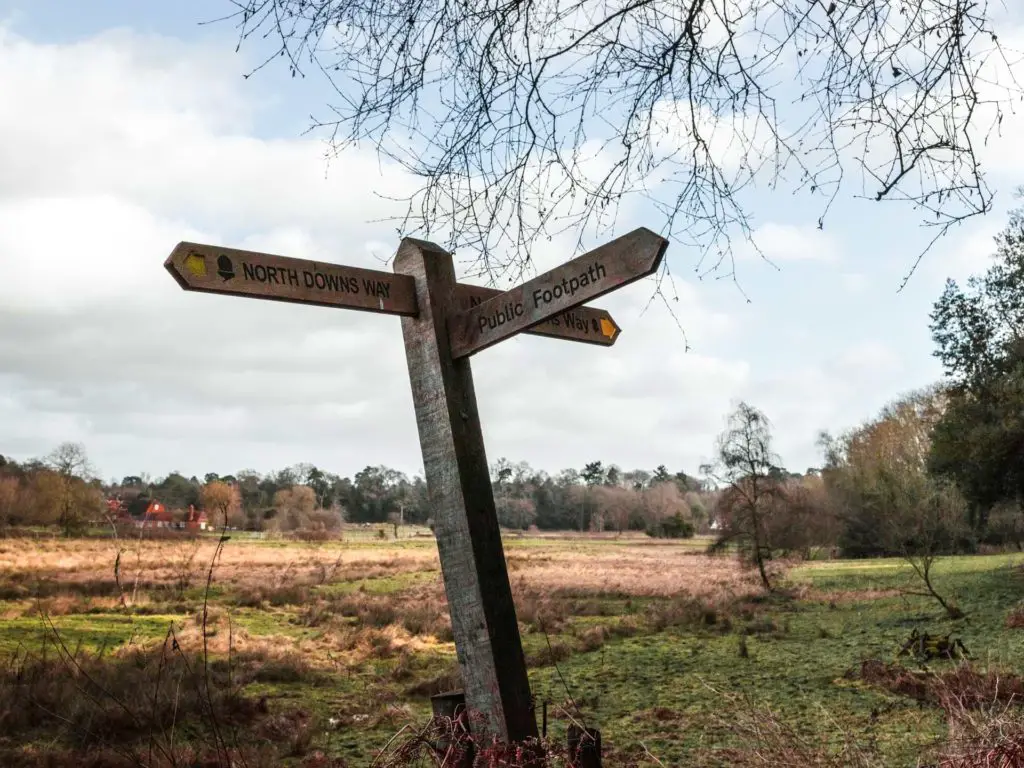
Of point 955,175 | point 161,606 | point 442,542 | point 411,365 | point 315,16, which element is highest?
point 315,16

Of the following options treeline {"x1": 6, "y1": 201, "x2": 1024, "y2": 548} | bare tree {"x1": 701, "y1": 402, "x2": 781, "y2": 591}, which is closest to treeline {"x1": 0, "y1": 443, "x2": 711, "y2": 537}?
treeline {"x1": 6, "y1": 201, "x2": 1024, "y2": 548}

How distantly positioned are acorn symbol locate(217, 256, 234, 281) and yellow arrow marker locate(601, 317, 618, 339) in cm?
155

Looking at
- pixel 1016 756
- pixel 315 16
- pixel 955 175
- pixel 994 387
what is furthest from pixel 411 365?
pixel 994 387

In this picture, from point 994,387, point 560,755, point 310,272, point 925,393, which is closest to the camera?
point 560,755

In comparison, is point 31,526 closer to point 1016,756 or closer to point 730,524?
point 730,524

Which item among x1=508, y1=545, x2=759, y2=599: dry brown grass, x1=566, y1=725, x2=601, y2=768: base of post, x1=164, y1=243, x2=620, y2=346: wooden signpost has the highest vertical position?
x1=164, y1=243, x2=620, y2=346: wooden signpost

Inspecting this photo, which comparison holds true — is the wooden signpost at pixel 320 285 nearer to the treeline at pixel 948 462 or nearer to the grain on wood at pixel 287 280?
the grain on wood at pixel 287 280

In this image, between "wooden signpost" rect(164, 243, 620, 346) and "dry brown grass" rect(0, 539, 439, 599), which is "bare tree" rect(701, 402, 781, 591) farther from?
"wooden signpost" rect(164, 243, 620, 346)

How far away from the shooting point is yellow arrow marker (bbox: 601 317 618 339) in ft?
12.0

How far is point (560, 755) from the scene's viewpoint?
280 cm

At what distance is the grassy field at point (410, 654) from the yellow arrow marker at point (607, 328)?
57.7 inches

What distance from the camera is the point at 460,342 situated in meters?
3.26

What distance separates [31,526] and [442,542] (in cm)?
3020

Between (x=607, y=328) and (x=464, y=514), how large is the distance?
43.1 inches
